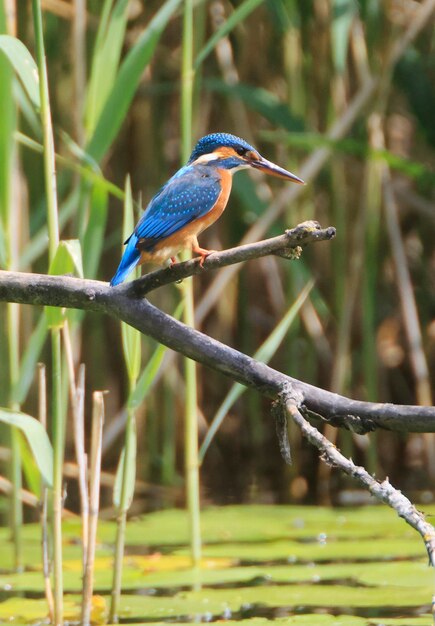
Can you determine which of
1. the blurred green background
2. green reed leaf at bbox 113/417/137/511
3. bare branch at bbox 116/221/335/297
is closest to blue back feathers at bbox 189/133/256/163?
green reed leaf at bbox 113/417/137/511

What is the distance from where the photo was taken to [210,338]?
2020mm

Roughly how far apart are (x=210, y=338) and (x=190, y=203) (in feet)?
2.67

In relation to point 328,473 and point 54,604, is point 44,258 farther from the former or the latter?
point 54,604

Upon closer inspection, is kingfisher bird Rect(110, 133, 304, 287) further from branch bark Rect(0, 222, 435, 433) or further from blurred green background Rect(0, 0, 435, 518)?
blurred green background Rect(0, 0, 435, 518)

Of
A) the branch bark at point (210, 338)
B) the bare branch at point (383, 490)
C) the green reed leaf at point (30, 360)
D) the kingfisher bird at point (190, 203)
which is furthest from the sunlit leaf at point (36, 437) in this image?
the bare branch at point (383, 490)

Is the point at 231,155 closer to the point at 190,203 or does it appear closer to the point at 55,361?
the point at 190,203

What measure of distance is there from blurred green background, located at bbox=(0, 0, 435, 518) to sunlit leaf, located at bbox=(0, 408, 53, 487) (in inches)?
58.1

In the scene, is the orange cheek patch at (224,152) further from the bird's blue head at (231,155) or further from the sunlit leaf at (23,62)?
the sunlit leaf at (23,62)

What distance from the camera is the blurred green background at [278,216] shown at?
4996 mm

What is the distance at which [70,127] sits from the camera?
18.1ft

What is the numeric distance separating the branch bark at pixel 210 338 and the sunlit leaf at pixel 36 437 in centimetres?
79

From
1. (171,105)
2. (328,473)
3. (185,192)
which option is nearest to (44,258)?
(171,105)

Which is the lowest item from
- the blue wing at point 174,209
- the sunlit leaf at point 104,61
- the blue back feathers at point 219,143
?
the blue wing at point 174,209

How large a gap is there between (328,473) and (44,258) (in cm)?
180
